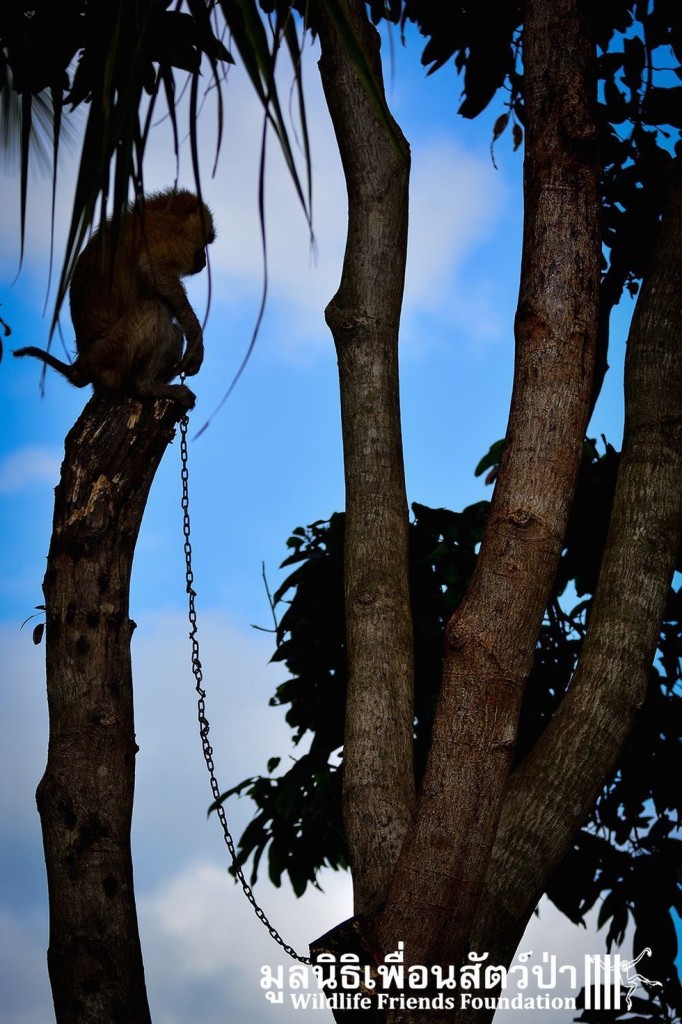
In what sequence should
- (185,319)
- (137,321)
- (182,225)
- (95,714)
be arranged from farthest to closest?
(182,225) < (185,319) < (137,321) < (95,714)

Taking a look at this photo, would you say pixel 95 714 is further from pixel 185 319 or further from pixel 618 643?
pixel 185 319

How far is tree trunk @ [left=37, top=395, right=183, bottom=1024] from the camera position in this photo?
3.12 m

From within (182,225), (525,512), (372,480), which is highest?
(182,225)

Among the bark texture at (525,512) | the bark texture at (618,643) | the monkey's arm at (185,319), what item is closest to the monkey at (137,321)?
the monkey's arm at (185,319)

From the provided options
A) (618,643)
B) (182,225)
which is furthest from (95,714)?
(182,225)

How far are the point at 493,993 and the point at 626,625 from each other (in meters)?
1.14

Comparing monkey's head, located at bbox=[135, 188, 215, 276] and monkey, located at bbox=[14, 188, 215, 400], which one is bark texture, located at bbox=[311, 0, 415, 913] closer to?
monkey, located at bbox=[14, 188, 215, 400]

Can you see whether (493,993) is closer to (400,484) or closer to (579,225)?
(400,484)

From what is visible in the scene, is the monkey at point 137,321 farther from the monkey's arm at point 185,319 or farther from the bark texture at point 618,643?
the bark texture at point 618,643

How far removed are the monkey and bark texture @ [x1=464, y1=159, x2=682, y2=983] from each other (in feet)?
5.77

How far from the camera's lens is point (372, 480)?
3488 mm

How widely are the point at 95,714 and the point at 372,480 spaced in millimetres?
1202

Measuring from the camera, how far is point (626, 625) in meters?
3.21

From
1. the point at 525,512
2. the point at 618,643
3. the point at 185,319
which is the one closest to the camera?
the point at 525,512
